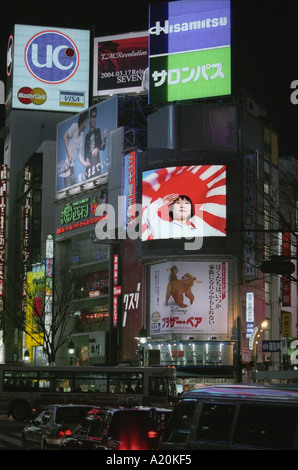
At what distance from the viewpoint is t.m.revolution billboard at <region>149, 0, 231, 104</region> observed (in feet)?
221

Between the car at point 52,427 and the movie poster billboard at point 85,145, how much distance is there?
53.7 metres

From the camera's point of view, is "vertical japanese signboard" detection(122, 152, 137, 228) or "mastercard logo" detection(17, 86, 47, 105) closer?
"vertical japanese signboard" detection(122, 152, 137, 228)

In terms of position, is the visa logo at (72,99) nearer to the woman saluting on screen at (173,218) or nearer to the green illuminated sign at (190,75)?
the green illuminated sign at (190,75)

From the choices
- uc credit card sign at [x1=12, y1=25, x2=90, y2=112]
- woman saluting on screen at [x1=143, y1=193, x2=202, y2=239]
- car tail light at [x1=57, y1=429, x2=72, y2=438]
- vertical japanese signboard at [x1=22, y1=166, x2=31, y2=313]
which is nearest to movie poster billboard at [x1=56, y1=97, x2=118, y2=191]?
vertical japanese signboard at [x1=22, y1=166, x2=31, y2=313]

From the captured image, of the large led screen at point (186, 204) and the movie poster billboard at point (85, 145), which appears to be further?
the movie poster billboard at point (85, 145)

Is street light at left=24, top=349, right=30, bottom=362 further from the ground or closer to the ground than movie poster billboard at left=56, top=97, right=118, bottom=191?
closer to the ground

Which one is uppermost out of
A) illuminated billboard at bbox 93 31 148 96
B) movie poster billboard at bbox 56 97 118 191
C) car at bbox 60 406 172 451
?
illuminated billboard at bbox 93 31 148 96

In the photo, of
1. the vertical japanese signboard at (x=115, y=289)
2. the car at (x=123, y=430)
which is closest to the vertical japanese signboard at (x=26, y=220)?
the vertical japanese signboard at (x=115, y=289)

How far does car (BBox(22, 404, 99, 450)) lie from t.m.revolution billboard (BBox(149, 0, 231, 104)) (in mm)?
48503

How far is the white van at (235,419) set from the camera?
1123 centimetres

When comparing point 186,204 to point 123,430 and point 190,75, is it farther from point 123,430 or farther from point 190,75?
point 123,430

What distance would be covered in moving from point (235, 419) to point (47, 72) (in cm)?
9642

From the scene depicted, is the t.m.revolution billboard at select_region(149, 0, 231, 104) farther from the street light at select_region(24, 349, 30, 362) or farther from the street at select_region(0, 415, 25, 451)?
the street at select_region(0, 415, 25, 451)
